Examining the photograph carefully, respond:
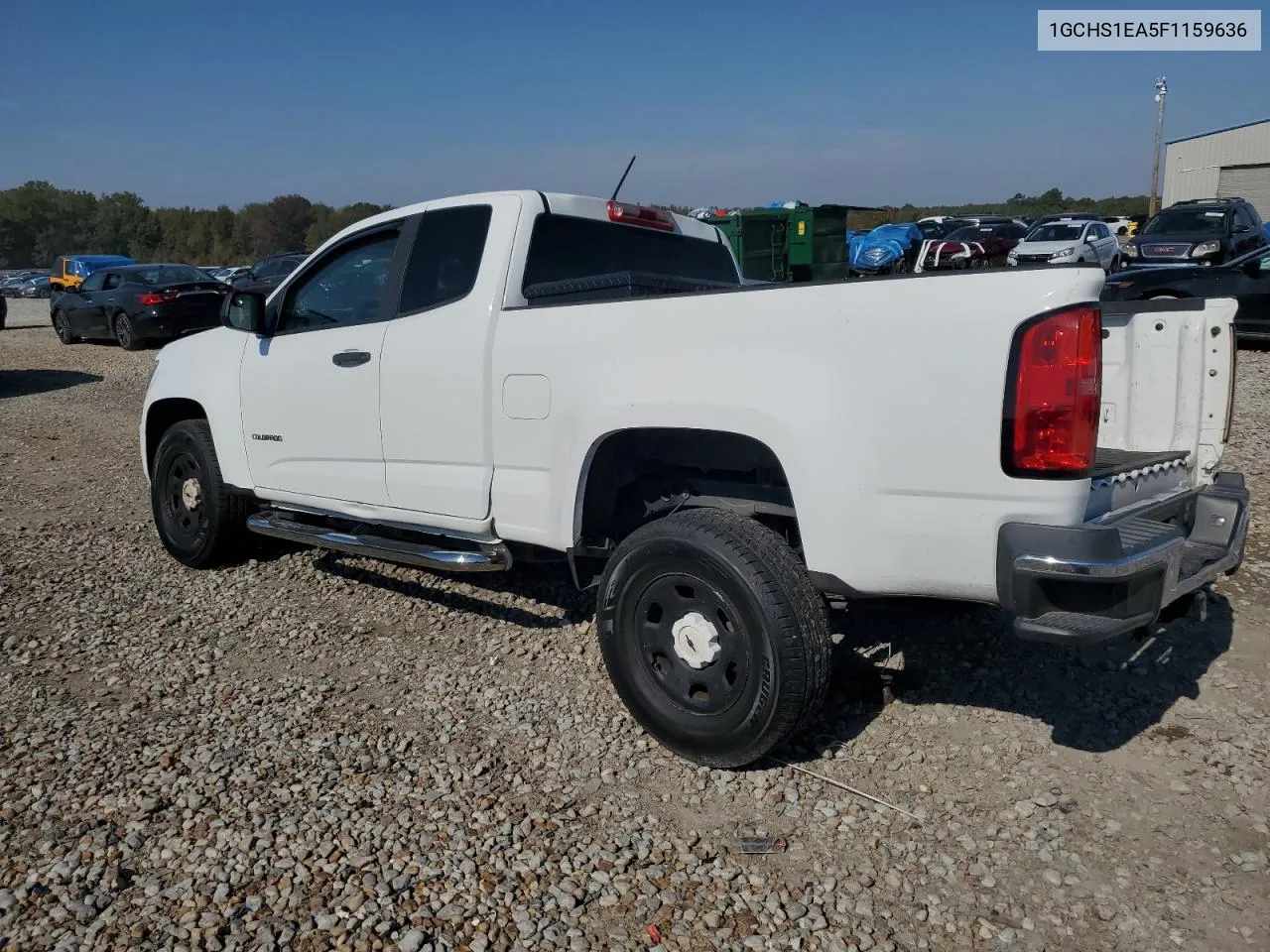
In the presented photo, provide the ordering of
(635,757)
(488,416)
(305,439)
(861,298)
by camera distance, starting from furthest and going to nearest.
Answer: (305,439) < (488,416) < (635,757) < (861,298)

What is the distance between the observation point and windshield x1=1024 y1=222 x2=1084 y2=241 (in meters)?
23.3

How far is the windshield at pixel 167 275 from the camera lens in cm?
1711

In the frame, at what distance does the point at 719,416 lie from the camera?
10.5 feet

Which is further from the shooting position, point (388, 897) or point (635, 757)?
point (635, 757)

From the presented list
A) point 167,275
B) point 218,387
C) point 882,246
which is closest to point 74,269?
point 167,275

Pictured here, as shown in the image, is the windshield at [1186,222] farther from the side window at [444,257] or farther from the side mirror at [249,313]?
the side mirror at [249,313]

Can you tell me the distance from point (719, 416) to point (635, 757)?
1.26m

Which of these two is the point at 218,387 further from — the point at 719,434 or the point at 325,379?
the point at 719,434

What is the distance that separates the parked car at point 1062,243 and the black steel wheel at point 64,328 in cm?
1895

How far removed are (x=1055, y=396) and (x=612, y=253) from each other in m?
2.36

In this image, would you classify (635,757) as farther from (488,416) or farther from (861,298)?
(861,298)

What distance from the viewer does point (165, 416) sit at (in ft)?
19.3

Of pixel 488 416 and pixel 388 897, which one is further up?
pixel 488 416

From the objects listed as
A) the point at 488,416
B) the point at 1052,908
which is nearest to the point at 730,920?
the point at 1052,908
